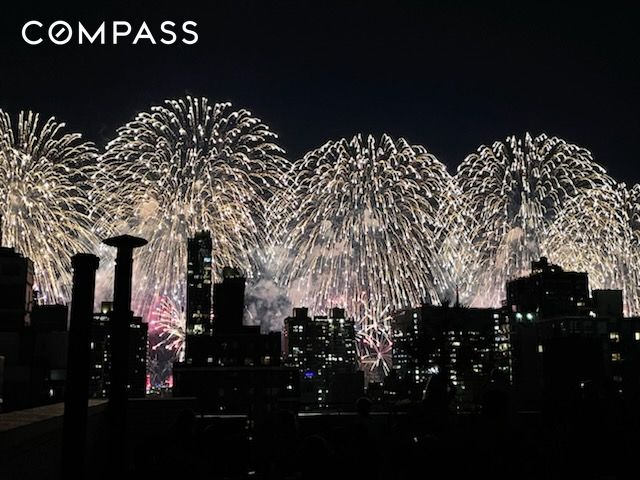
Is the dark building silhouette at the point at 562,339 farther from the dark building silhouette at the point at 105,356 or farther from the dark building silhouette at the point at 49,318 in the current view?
the dark building silhouette at the point at 105,356

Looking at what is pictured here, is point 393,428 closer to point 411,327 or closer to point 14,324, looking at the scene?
point 14,324

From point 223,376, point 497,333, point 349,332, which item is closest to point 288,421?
point 223,376

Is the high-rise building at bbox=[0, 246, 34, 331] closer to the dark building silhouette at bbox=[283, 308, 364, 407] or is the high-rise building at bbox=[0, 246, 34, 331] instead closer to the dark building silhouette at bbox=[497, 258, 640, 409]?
the dark building silhouette at bbox=[497, 258, 640, 409]

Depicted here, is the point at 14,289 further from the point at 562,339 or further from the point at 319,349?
the point at 319,349

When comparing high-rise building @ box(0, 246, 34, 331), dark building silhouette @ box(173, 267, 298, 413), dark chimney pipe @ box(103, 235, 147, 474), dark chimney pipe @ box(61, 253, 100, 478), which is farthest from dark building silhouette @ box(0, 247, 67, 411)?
dark building silhouette @ box(173, 267, 298, 413)

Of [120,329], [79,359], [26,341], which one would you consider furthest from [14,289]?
[79,359]

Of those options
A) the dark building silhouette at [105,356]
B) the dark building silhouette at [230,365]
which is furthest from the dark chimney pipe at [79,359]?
the dark building silhouette at [230,365]
